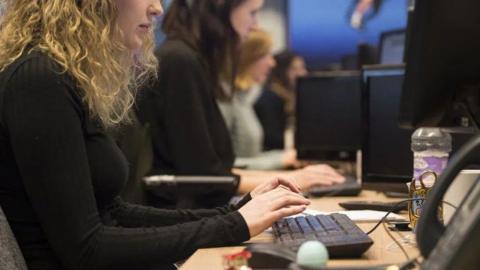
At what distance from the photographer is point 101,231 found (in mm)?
1274

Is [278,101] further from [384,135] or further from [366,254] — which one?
[366,254]

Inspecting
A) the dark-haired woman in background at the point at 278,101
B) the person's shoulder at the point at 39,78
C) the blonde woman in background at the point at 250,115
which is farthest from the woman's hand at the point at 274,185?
the dark-haired woman in background at the point at 278,101

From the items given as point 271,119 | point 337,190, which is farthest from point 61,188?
point 271,119

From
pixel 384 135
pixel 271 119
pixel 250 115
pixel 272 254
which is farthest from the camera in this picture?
pixel 271 119

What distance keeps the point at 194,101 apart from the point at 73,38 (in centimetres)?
87

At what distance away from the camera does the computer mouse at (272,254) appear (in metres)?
0.87

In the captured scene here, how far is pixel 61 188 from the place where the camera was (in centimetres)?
122

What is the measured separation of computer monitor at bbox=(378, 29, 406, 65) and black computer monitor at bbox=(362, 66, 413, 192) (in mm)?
518

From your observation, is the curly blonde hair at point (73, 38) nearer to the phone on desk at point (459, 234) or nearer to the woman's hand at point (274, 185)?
the woman's hand at point (274, 185)

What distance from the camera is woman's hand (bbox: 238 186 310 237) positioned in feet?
4.38

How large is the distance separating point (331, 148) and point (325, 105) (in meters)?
0.18

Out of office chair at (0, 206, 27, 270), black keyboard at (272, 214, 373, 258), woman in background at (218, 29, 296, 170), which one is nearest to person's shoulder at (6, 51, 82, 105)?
office chair at (0, 206, 27, 270)

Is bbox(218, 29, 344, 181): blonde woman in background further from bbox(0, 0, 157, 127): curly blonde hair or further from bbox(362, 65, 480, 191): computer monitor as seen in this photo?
bbox(0, 0, 157, 127): curly blonde hair

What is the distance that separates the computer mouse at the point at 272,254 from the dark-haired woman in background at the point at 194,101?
1250 mm
